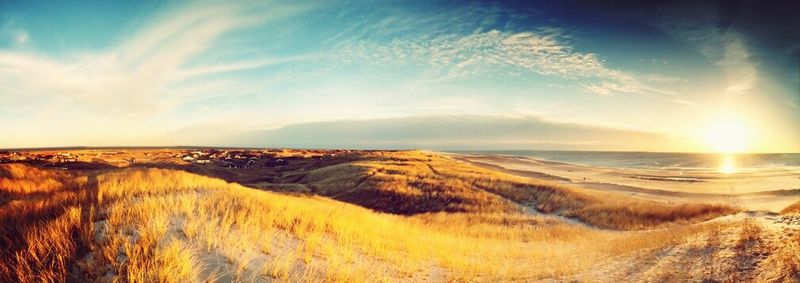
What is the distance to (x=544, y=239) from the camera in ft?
60.6

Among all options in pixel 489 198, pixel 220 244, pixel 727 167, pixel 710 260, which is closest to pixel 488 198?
pixel 489 198

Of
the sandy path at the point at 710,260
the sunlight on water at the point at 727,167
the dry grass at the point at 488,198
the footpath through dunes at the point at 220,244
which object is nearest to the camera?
the footpath through dunes at the point at 220,244

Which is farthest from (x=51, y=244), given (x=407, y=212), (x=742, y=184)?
(x=742, y=184)

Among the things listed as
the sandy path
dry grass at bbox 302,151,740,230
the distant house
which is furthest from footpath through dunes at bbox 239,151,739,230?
the distant house

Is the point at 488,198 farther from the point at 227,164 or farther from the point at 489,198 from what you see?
the point at 227,164

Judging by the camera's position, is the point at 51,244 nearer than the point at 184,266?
No

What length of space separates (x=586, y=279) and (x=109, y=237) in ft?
32.3

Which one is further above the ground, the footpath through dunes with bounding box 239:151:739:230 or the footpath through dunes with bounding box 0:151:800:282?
the footpath through dunes with bounding box 0:151:800:282

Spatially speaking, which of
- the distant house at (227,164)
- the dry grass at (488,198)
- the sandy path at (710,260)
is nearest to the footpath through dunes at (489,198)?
the dry grass at (488,198)

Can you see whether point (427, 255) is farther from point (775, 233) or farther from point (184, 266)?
point (775, 233)

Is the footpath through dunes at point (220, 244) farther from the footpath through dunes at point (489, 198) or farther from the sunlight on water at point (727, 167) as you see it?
the sunlight on water at point (727, 167)

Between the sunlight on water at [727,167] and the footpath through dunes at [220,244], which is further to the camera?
the sunlight on water at [727,167]

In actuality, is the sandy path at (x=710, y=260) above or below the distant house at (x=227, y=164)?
above

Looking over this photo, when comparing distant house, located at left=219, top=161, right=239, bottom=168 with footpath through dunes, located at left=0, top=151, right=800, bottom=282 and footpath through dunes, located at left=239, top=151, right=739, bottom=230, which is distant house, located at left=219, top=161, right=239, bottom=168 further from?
footpath through dunes, located at left=0, top=151, right=800, bottom=282
